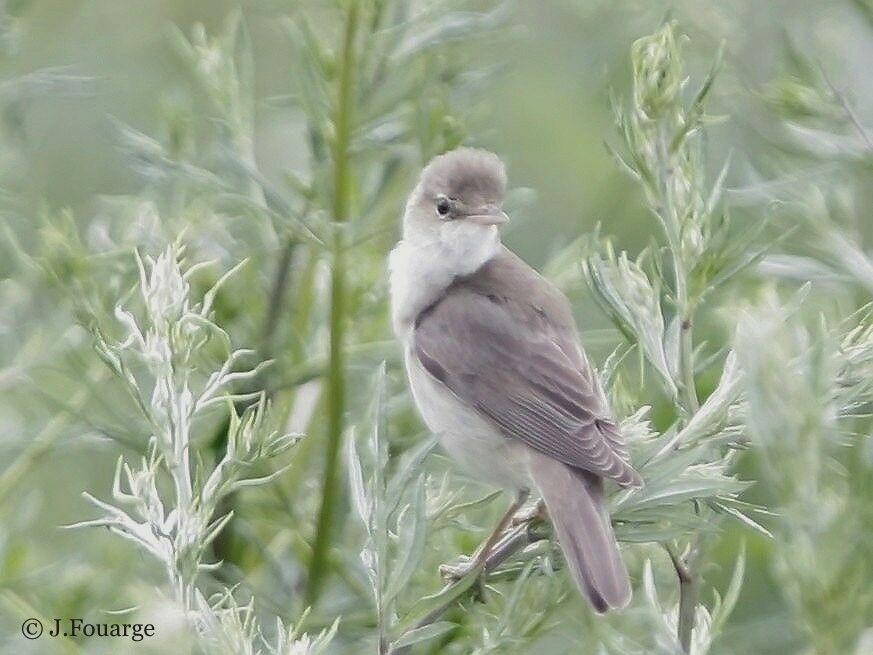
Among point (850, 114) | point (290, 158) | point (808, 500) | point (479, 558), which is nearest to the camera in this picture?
point (808, 500)

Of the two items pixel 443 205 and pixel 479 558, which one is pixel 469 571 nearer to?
pixel 479 558

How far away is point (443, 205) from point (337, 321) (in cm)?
112

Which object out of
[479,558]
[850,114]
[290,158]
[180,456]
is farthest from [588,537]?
[290,158]

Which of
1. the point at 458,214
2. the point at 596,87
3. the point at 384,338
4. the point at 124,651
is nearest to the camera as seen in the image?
the point at 124,651

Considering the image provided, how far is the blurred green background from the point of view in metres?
2.45

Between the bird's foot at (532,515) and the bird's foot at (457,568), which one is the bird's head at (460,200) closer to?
the bird's foot at (532,515)

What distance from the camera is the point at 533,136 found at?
4.61 m

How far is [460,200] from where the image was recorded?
3330mm

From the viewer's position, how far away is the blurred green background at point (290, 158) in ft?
8.04

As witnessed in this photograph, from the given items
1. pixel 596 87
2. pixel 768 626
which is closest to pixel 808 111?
pixel 768 626

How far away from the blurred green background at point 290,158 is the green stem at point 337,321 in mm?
94

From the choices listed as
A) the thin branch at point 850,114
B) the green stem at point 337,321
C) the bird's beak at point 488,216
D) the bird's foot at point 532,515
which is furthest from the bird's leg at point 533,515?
the thin branch at point 850,114

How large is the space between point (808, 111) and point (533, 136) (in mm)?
2117

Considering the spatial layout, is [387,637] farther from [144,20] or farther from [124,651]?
[144,20]
